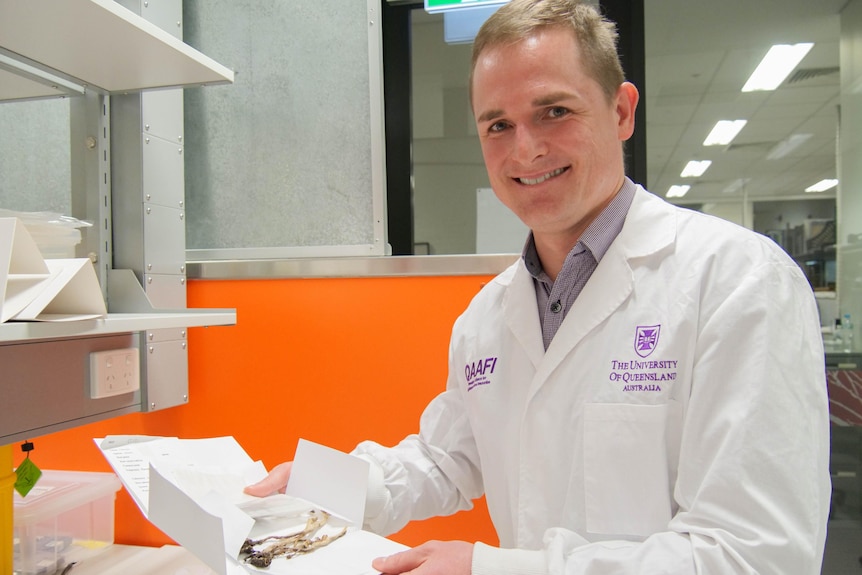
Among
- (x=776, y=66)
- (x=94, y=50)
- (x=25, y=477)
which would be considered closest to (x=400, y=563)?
(x=25, y=477)

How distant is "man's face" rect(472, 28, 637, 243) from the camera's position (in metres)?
0.92

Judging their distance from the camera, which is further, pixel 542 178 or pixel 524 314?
pixel 524 314

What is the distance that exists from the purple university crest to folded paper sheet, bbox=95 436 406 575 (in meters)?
0.43

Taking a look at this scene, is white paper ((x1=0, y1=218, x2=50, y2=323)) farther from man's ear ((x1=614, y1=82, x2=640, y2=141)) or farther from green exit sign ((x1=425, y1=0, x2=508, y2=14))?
green exit sign ((x1=425, y1=0, x2=508, y2=14))

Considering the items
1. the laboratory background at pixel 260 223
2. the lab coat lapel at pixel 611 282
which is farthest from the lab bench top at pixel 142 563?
the lab coat lapel at pixel 611 282

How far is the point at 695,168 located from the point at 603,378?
21.3ft

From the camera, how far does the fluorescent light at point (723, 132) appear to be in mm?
5258

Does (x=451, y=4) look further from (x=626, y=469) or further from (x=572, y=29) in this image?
(x=626, y=469)

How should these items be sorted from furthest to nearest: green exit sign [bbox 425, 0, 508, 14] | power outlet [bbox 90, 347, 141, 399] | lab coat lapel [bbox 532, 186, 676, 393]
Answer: green exit sign [bbox 425, 0, 508, 14] → power outlet [bbox 90, 347, 141, 399] → lab coat lapel [bbox 532, 186, 676, 393]

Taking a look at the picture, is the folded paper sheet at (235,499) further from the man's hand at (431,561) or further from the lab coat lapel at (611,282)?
the lab coat lapel at (611,282)

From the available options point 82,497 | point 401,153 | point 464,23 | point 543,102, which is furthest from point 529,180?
point 82,497

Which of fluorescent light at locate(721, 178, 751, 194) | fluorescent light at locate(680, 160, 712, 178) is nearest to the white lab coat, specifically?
fluorescent light at locate(680, 160, 712, 178)

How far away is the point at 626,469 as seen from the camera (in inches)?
34.0

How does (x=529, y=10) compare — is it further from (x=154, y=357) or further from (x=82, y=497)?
(x=82, y=497)
